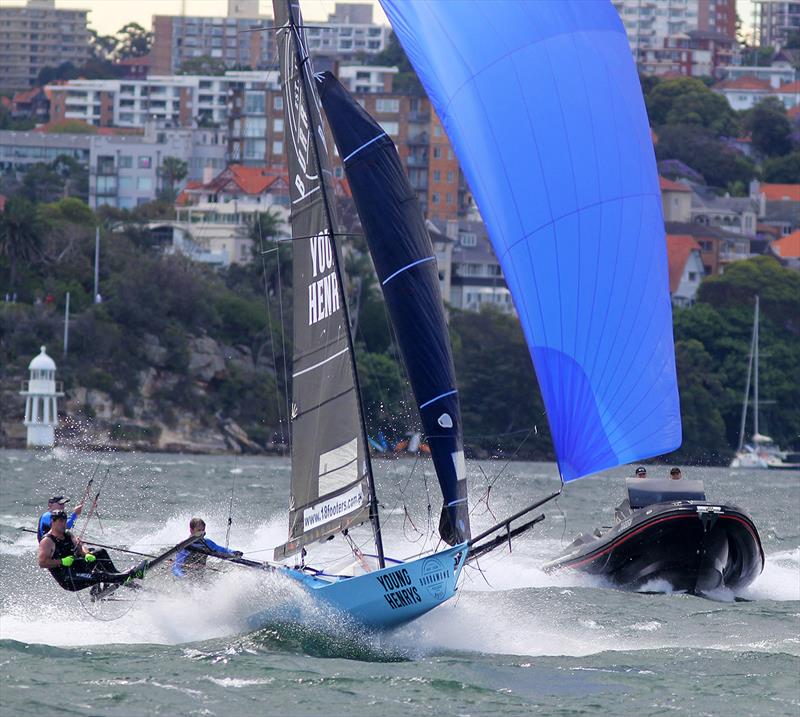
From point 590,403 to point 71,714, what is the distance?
18.2ft

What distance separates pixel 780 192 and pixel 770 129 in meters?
11.4

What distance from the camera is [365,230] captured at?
52.1 feet

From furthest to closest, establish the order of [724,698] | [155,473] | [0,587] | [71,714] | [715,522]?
[155,473]
[715,522]
[0,587]
[724,698]
[71,714]

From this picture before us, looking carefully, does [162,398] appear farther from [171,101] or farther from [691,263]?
[171,101]

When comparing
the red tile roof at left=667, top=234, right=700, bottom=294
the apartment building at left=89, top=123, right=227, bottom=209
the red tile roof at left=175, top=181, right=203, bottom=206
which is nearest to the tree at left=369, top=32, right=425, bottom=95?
the apartment building at left=89, top=123, right=227, bottom=209

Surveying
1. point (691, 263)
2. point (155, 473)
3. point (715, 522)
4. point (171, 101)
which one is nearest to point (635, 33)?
point (171, 101)

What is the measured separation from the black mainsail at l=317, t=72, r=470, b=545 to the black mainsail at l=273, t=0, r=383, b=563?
0.32 metres

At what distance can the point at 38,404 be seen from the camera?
63344 millimetres

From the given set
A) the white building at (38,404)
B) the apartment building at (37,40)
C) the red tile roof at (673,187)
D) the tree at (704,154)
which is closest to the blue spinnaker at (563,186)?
the white building at (38,404)

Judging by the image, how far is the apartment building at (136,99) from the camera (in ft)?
A: 494

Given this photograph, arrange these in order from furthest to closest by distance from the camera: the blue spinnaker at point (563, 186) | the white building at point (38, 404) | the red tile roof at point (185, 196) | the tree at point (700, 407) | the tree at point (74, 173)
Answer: the tree at point (74, 173), the red tile roof at point (185, 196), the tree at point (700, 407), the white building at point (38, 404), the blue spinnaker at point (563, 186)

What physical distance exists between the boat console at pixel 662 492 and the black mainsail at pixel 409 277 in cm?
630

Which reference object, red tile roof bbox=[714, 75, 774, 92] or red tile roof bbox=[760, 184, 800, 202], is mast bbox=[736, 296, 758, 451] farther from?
red tile roof bbox=[714, 75, 774, 92]

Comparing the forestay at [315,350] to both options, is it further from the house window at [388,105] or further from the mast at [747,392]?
the house window at [388,105]
